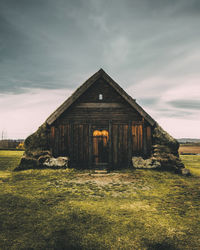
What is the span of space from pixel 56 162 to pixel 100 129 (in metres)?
3.59

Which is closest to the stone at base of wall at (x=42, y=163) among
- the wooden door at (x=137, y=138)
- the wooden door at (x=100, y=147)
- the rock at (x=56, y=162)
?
the rock at (x=56, y=162)

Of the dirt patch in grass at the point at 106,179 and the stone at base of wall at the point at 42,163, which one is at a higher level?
the stone at base of wall at the point at 42,163

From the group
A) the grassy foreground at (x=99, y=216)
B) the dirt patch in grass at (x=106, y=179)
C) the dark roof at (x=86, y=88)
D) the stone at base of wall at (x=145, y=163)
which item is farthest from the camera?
the dark roof at (x=86, y=88)

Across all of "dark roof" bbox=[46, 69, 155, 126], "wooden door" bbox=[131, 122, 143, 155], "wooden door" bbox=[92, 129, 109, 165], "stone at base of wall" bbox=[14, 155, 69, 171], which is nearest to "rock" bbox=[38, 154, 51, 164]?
"stone at base of wall" bbox=[14, 155, 69, 171]

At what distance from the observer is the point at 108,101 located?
1198cm

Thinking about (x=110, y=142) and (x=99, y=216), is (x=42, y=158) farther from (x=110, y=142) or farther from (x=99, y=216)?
(x=99, y=216)

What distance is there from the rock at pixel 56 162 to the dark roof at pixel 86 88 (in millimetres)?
2410

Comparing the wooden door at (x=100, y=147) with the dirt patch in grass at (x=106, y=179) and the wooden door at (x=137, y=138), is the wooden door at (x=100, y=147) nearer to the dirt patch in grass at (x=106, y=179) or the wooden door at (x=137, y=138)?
the wooden door at (x=137, y=138)

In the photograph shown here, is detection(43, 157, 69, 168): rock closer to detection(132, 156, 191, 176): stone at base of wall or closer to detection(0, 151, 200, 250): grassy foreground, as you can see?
detection(0, 151, 200, 250): grassy foreground

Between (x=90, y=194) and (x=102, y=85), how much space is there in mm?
8038

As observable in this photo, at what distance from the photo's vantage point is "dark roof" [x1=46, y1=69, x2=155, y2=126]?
11414 mm

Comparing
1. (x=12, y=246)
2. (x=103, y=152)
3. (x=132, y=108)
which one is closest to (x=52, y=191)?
(x=12, y=246)

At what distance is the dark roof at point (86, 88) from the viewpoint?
11414 millimetres

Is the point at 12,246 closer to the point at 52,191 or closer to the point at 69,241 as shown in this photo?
the point at 69,241
